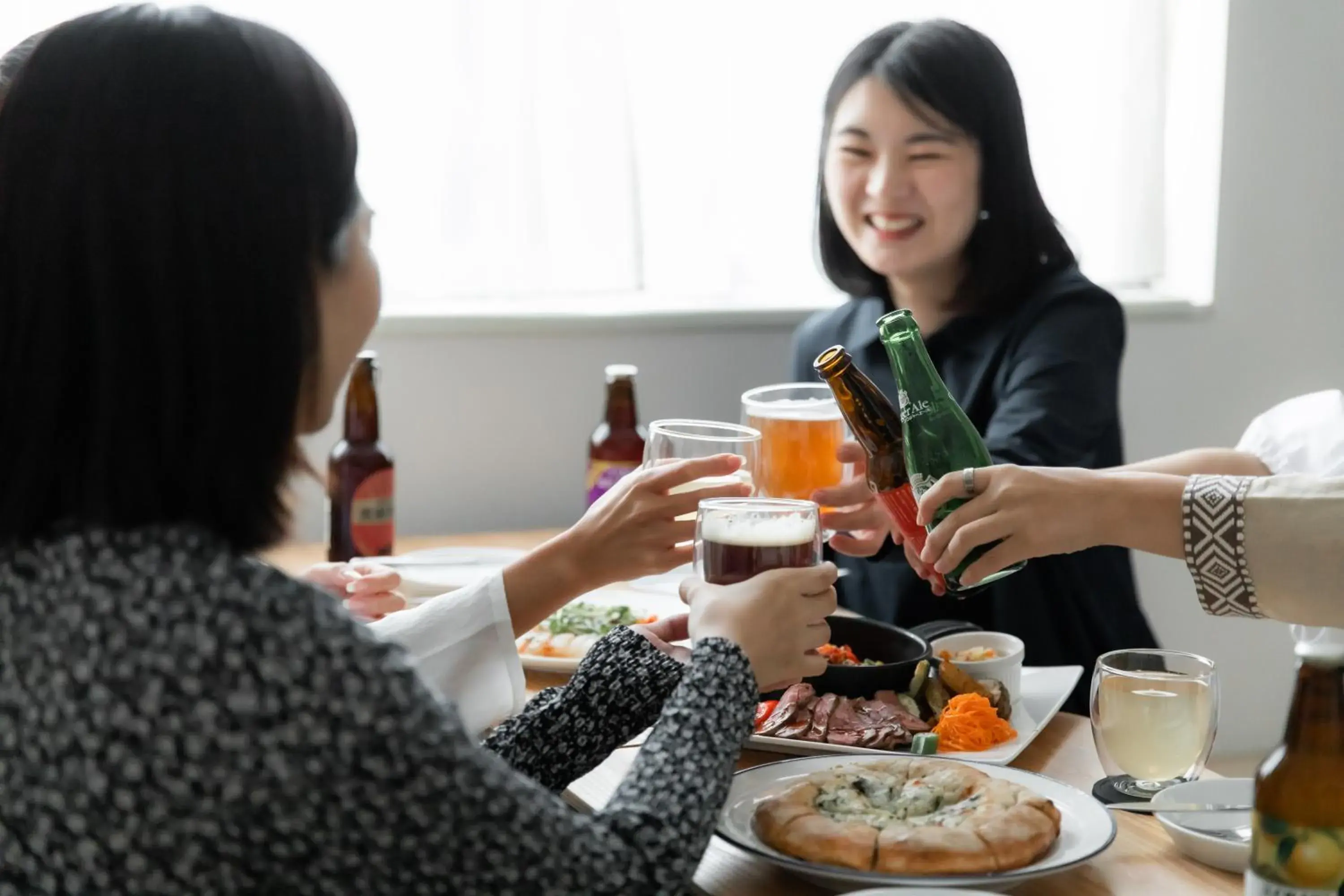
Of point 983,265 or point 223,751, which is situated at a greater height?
point 983,265

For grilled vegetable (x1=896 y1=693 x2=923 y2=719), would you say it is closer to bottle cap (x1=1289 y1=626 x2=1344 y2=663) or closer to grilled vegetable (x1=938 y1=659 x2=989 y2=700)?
grilled vegetable (x1=938 y1=659 x2=989 y2=700)

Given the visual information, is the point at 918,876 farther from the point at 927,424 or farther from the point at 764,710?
the point at 927,424

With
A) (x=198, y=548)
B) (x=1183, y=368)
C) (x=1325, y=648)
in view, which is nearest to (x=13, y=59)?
(x=198, y=548)

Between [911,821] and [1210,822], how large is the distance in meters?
0.23

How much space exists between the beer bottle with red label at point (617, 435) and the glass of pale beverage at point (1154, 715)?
1054 millimetres

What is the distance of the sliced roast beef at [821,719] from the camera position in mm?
1277

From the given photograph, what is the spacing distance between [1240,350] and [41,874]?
2.66 meters

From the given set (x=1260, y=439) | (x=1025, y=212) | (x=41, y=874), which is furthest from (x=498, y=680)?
(x=1025, y=212)

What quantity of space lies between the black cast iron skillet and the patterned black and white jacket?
51 centimetres

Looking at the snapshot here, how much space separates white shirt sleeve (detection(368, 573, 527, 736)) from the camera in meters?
1.33

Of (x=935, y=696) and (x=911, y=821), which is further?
(x=935, y=696)

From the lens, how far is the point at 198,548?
0.83 m

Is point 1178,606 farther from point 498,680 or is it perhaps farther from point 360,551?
point 498,680

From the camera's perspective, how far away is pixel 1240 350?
117 inches
